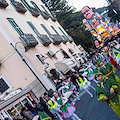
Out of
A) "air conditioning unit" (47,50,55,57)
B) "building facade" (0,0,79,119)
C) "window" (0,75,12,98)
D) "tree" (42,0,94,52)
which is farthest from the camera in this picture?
"tree" (42,0,94,52)

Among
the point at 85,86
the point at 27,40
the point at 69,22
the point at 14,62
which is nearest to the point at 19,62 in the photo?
the point at 14,62

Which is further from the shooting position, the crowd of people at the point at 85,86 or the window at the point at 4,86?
the window at the point at 4,86

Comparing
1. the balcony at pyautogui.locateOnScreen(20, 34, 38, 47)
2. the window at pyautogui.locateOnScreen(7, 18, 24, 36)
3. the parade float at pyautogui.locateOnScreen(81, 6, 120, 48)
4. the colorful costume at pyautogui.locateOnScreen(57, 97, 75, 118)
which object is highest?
the window at pyautogui.locateOnScreen(7, 18, 24, 36)

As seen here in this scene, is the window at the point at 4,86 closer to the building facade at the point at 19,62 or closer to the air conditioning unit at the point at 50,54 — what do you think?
the building facade at the point at 19,62

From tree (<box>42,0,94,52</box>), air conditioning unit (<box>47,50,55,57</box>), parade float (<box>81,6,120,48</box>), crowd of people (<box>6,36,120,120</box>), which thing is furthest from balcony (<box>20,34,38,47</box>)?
tree (<box>42,0,94,52</box>)

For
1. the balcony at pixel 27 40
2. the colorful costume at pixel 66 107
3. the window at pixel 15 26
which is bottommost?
the colorful costume at pixel 66 107

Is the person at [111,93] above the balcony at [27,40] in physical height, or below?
below

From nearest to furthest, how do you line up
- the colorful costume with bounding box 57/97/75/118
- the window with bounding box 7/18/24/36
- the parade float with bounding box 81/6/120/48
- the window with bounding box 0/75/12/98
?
1. the colorful costume with bounding box 57/97/75/118
2. the window with bounding box 0/75/12/98
3. the window with bounding box 7/18/24/36
4. the parade float with bounding box 81/6/120/48

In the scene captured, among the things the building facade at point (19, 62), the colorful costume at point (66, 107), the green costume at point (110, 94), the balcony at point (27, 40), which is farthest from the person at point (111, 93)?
the balcony at point (27, 40)

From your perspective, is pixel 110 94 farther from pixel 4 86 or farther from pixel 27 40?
pixel 4 86

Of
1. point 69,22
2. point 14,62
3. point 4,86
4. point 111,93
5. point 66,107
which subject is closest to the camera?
point 111,93

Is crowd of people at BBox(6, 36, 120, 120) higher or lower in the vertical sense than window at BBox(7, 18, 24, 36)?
lower

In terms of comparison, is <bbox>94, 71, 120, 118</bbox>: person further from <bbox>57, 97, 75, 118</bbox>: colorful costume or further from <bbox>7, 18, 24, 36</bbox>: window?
<bbox>7, 18, 24, 36</bbox>: window

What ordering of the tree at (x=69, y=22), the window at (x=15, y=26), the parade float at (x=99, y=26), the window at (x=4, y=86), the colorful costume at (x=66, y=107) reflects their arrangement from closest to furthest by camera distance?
the colorful costume at (x=66, y=107)
the window at (x=4, y=86)
the window at (x=15, y=26)
the parade float at (x=99, y=26)
the tree at (x=69, y=22)
